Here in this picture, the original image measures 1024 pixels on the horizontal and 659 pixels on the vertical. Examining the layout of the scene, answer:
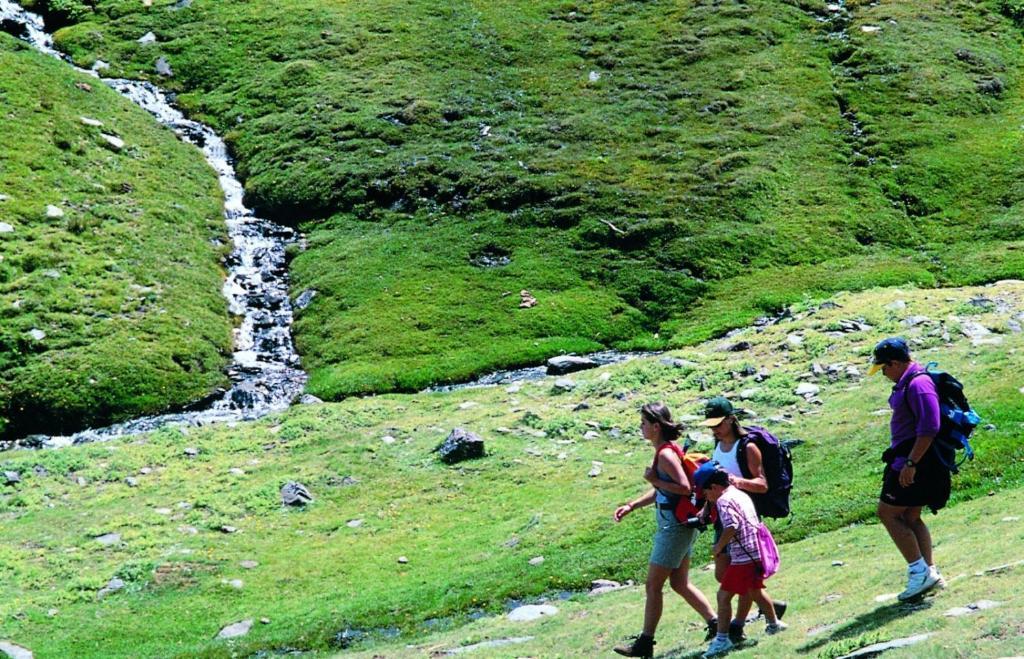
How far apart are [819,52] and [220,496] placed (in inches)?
3015

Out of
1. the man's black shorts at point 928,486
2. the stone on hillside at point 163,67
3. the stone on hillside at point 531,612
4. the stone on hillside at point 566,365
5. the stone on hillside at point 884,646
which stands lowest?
the stone on hillside at point 566,365

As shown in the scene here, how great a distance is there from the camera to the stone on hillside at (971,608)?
1416cm

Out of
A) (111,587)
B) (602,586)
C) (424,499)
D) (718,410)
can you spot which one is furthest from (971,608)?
(111,587)

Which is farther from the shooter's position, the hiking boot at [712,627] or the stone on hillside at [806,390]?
the stone on hillside at [806,390]

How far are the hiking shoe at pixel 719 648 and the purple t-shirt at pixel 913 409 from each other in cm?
383

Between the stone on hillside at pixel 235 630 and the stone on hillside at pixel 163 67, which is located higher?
the stone on hillside at pixel 235 630

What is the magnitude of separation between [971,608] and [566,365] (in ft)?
130

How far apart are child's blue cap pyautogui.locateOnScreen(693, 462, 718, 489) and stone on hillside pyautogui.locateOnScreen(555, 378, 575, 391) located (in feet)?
96.9

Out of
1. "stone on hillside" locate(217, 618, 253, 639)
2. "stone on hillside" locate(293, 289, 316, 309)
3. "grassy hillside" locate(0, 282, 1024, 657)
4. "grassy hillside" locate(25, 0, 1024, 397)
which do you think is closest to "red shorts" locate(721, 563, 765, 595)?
"grassy hillside" locate(0, 282, 1024, 657)

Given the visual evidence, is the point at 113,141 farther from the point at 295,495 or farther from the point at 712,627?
the point at 712,627

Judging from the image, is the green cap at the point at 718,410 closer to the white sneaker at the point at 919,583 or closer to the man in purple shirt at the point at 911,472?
the man in purple shirt at the point at 911,472

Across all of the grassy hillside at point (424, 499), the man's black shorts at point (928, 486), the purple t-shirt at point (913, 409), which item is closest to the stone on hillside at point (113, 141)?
the grassy hillside at point (424, 499)

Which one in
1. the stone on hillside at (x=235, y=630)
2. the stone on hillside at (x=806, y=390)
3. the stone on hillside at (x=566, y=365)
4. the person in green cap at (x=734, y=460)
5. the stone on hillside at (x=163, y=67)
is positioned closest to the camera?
the person in green cap at (x=734, y=460)

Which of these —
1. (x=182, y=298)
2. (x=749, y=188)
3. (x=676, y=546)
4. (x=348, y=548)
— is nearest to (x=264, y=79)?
(x=182, y=298)
